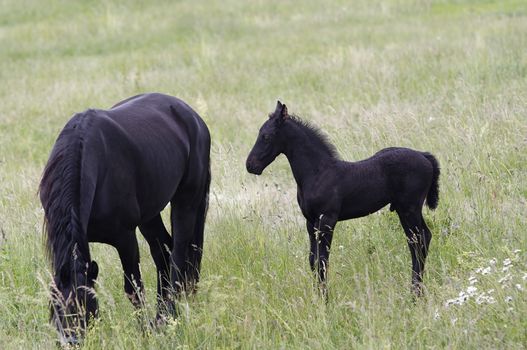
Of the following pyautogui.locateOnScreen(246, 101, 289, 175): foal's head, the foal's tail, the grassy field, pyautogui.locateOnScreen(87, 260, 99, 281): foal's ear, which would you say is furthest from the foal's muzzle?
pyautogui.locateOnScreen(87, 260, 99, 281): foal's ear

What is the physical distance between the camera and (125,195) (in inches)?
171

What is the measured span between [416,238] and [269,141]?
1126 mm

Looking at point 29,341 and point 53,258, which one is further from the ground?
point 53,258

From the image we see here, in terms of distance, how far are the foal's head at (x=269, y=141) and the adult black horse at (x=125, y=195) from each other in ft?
1.89

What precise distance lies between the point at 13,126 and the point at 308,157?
794cm

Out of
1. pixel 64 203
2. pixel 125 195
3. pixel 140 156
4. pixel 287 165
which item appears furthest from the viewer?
pixel 287 165

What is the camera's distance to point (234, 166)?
→ 7852 mm

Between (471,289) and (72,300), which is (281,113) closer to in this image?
(471,289)

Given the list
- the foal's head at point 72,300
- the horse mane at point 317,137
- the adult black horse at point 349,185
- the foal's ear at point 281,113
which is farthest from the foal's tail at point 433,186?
the foal's head at point 72,300

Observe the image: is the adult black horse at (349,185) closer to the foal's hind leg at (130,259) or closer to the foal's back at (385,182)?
the foal's back at (385,182)

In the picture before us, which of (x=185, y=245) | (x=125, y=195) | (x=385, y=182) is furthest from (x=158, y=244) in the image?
(x=385, y=182)

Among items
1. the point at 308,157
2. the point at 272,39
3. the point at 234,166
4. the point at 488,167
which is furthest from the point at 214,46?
the point at 308,157

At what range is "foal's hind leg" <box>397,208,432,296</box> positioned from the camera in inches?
186

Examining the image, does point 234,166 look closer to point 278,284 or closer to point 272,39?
point 278,284
